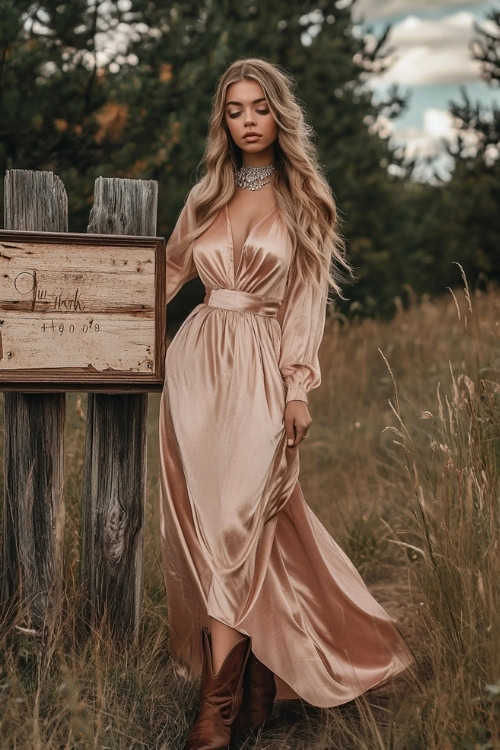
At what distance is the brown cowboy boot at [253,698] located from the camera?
3.02 m

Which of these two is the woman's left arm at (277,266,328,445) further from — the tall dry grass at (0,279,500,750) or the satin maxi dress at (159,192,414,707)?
the tall dry grass at (0,279,500,750)

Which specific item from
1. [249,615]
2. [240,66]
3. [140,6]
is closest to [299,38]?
[140,6]

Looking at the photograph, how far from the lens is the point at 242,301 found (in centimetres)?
310

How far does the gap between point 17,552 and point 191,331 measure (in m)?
1.03

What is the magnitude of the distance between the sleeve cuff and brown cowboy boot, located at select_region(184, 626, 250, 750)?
782 mm

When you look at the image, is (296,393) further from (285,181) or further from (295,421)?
(285,181)

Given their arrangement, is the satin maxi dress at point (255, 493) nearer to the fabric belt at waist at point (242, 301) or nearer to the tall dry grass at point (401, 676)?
the fabric belt at waist at point (242, 301)

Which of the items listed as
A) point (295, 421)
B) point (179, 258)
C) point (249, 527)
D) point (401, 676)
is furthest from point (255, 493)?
point (401, 676)

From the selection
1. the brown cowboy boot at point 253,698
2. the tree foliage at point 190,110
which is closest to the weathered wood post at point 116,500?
the brown cowboy boot at point 253,698

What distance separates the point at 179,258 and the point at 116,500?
92cm

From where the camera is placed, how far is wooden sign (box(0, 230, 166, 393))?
3006 millimetres

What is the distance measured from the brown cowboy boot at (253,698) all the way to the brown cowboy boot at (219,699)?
→ 0.13 metres

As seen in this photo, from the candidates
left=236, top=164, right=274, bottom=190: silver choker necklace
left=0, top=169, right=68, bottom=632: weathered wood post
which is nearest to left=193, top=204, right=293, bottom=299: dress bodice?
left=236, top=164, right=274, bottom=190: silver choker necklace

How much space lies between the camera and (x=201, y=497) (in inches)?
118
